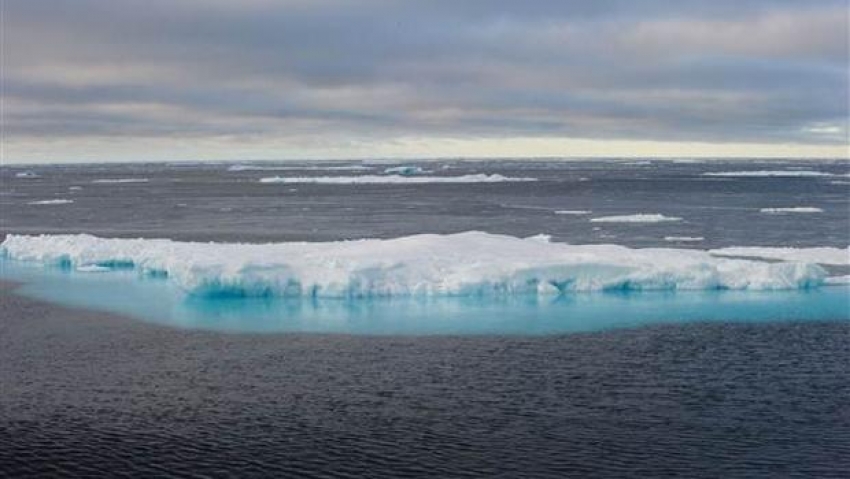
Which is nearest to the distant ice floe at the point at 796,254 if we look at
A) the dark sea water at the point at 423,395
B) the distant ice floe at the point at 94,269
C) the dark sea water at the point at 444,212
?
the dark sea water at the point at 444,212

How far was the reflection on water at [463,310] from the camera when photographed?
74.4ft

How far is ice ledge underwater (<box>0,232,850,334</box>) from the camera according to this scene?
2334 cm

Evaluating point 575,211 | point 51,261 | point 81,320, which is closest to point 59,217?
point 51,261

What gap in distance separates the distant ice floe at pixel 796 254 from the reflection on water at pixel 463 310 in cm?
397

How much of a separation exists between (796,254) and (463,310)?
1302 centimetres

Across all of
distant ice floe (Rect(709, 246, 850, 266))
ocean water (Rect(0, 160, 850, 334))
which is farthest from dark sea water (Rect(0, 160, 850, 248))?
distant ice floe (Rect(709, 246, 850, 266))

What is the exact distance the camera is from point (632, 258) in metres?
27.7

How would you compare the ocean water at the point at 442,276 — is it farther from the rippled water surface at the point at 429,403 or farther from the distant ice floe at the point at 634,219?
the rippled water surface at the point at 429,403

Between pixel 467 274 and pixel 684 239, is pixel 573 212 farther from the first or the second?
pixel 467 274

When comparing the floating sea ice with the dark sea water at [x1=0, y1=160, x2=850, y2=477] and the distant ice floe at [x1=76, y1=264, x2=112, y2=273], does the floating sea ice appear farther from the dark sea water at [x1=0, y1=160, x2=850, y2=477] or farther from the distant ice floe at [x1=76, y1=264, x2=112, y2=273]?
the dark sea water at [x1=0, y1=160, x2=850, y2=477]

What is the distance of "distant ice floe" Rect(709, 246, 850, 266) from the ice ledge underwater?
Result: 3.41 meters

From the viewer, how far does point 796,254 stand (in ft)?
104

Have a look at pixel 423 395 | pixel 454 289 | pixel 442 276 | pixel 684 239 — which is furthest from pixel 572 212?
pixel 423 395

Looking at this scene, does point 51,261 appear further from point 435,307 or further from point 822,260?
point 822,260
